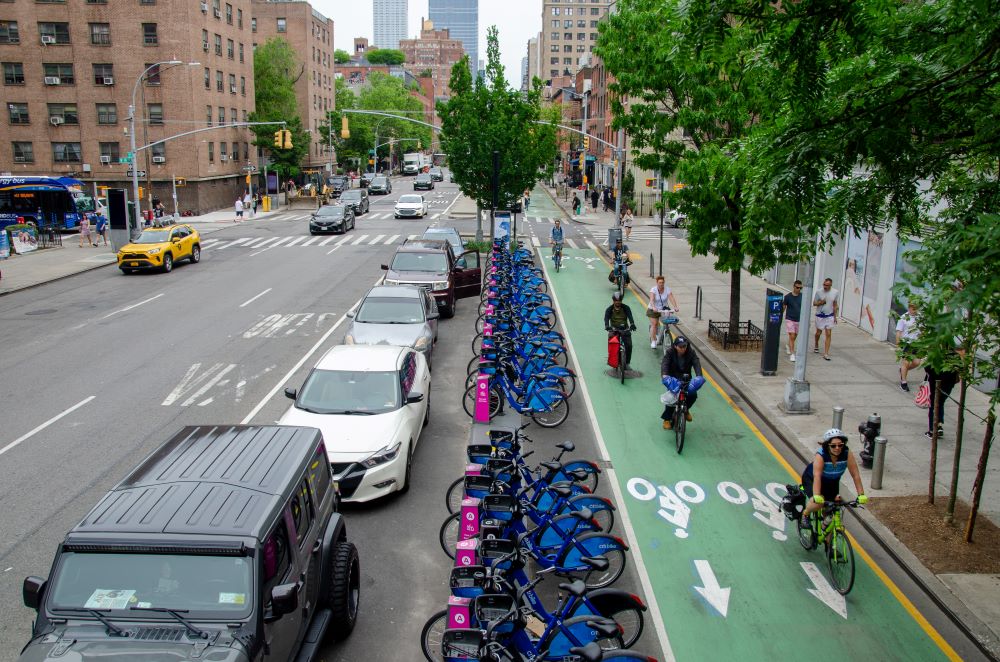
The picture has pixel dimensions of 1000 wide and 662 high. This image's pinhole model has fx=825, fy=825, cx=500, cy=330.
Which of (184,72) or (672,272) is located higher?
(184,72)

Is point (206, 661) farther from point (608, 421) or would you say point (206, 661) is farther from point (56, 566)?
point (608, 421)

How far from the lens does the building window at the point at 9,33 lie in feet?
184

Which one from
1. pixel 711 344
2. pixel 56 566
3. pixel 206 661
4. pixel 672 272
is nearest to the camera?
pixel 206 661

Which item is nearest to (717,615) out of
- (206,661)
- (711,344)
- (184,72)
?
(206,661)

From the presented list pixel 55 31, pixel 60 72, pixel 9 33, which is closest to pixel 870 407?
pixel 60 72

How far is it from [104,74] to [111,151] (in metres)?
5.19

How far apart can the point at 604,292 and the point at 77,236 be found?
32.5 m

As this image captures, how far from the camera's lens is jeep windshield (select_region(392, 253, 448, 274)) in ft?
73.9

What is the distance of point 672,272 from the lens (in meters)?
30.9

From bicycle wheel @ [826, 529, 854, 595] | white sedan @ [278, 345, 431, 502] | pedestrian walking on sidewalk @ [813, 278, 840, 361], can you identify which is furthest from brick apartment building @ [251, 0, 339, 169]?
bicycle wheel @ [826, 529, 854, 595]

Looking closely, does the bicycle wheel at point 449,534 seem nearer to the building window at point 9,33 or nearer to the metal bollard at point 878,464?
the metal bollard at point 878,464

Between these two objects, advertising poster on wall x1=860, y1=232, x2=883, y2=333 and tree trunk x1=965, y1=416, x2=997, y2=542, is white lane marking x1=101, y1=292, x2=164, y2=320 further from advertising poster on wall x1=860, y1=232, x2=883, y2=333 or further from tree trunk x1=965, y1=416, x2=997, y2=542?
tree trunk x1=965, y1=416, x2=997, y2=542

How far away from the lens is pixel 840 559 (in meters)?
8.62

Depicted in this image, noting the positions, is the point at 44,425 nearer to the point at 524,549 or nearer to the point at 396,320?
the point at 396,320
